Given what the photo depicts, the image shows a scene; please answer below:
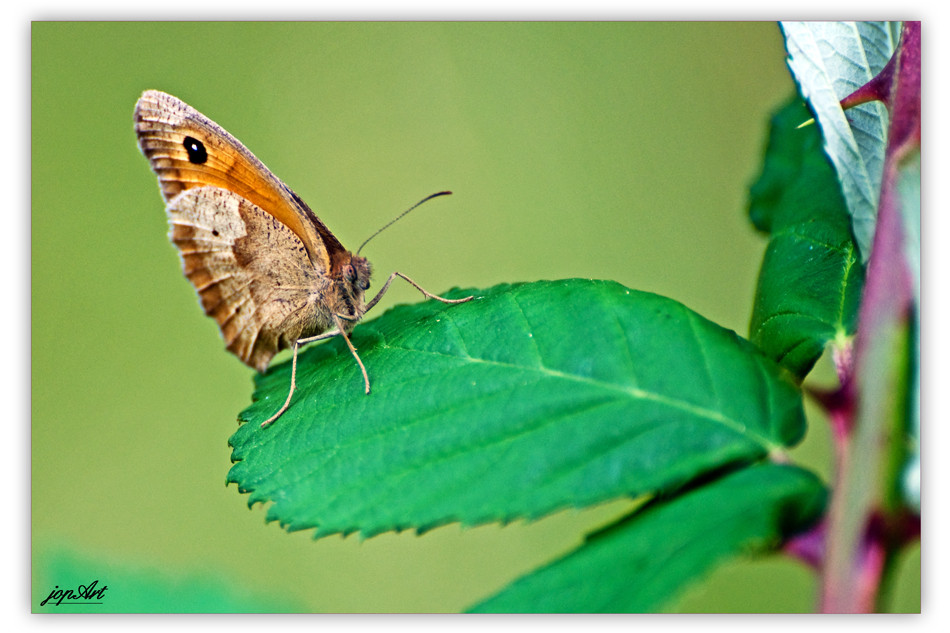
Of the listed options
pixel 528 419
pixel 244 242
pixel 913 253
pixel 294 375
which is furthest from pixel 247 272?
pixel 913 253

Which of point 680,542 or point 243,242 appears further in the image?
point 243,242

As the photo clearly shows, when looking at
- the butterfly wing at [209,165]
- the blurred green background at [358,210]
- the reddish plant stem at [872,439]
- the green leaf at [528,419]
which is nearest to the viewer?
the reddish plant stem at [872,439]

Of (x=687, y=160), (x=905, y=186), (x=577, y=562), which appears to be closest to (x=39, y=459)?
(x=577, y=562)

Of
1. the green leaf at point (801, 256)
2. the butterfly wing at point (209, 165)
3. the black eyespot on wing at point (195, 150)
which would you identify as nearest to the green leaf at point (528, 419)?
the green leaf at point (801, 256)

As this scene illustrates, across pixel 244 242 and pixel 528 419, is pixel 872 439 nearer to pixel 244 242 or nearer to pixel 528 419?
pixel 528 419

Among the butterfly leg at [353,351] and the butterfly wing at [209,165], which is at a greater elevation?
the butterfly wing at [209,165]

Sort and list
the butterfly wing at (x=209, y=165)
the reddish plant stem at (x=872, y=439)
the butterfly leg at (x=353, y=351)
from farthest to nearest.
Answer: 1. the butterfly wing at (x=209, y=165)
2. the butterfly leg at (x=353, y=351)
3. the reddish plant stem at (x=872, y=439)

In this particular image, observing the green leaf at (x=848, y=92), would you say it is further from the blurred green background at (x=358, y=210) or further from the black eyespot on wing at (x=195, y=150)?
the black eyespot on wing at (x=195, y=150)
